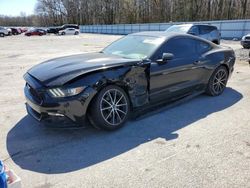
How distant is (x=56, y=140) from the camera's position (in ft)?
12.0

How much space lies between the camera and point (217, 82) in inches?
224

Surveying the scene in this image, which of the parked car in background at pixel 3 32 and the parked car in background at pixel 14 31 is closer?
the parked car in background at pixel 3 32

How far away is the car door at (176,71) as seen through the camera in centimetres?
438

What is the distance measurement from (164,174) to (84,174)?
0.91m

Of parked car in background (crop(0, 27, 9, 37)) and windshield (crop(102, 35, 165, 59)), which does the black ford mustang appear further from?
parked car in background (crop(0, 27, 9, 37))

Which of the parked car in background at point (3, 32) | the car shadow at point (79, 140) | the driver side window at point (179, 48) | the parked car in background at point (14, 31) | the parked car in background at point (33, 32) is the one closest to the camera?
the car shadow at point (79, 140)

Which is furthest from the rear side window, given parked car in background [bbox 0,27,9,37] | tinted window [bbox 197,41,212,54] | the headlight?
parked car in background [bbox 0,27,9,37]

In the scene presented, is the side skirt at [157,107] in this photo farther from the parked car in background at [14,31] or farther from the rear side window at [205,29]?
the parked car in background at [14,31]

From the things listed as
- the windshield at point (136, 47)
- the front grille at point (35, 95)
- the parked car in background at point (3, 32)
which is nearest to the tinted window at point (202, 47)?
the windshield at point (136, 47)

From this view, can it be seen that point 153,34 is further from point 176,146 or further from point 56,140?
point 56,140

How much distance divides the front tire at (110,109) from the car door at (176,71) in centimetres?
64

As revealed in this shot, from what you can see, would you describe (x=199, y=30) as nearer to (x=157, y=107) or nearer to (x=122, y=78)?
(x=157, y=107)

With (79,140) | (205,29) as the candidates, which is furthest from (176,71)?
(205,29)

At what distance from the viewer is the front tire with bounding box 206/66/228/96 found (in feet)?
18.3
